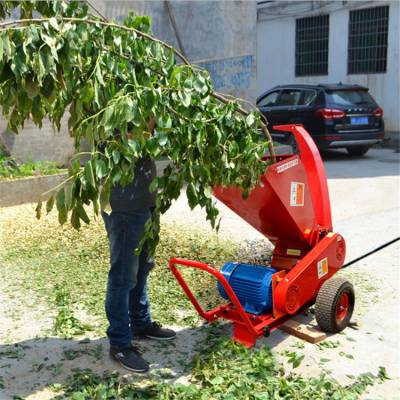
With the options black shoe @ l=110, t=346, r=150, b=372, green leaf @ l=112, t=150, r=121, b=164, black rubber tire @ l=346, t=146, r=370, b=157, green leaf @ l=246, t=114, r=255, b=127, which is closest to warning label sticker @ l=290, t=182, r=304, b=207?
green leaf @ l=246, t=114, r=255, b=127

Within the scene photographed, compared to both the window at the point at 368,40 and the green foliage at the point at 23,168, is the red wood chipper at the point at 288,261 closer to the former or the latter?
the green foliage at the point at 23,168

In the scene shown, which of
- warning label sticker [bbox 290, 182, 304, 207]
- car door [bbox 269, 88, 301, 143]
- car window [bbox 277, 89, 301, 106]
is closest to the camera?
warning label sticker [bbox 290, 182, 304, 207]

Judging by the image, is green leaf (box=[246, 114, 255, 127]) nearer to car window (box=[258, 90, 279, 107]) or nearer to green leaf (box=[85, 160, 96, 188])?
green leaf (box=[85, 160, 96, 188])

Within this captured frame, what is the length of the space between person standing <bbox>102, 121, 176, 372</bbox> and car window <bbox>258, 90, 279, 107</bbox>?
10.5 meters

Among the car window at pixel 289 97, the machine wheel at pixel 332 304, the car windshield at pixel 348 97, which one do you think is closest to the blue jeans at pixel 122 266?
the machine wheel at pixel 332 304

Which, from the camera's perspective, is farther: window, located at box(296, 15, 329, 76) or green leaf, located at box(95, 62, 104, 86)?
window, located at box(296, 15, 329, 76)

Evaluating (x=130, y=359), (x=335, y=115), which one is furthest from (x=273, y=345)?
(x=335, y=115)

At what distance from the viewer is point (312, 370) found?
143 inches

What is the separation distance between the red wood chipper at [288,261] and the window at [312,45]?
1457cm

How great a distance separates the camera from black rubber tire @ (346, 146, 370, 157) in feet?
43.8

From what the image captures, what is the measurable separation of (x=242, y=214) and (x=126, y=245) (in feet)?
3.31

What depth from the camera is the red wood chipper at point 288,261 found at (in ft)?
12.4

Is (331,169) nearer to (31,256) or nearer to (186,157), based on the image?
(31,256)

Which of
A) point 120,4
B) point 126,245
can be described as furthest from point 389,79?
point 126,245
